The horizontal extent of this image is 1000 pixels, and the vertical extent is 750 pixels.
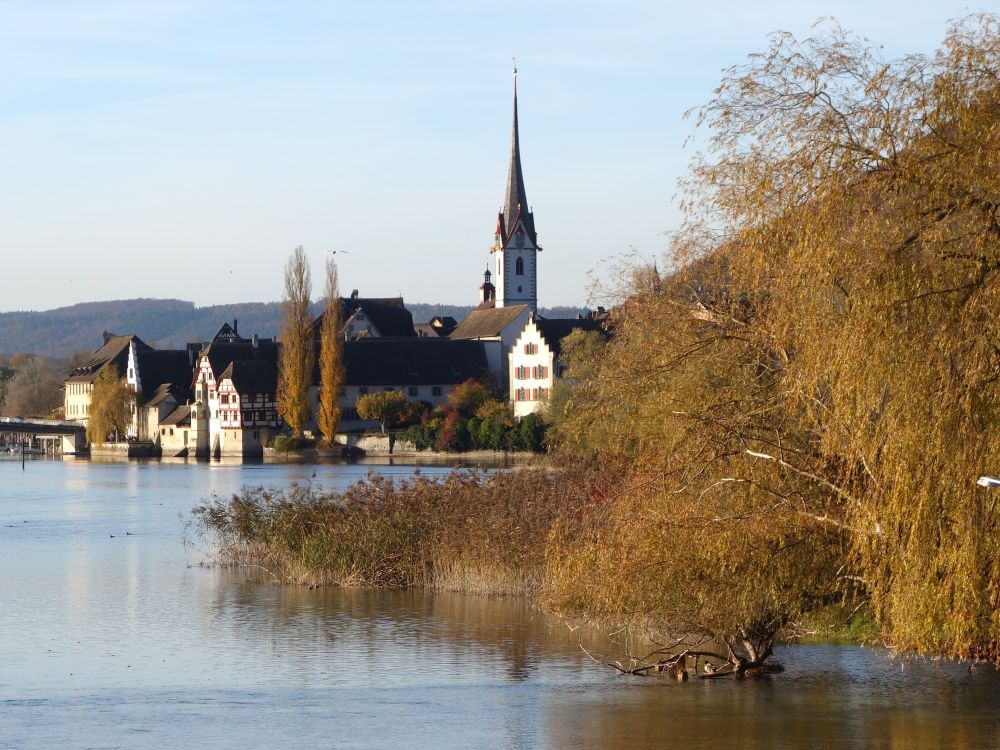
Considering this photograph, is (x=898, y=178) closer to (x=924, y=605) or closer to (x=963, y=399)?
(x=963, y=399)

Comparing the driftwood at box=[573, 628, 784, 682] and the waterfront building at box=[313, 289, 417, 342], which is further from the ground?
the waterfront building at box=[313, 289, 417, 342]

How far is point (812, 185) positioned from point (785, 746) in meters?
6.16

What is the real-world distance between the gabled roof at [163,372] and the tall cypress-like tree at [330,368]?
21.0m

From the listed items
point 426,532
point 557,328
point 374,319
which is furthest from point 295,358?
point 426,532

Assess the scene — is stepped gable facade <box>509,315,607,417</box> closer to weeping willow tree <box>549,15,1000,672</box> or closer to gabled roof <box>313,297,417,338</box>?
gabled roof <box>313,297,417,338</box>

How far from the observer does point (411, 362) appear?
116000 millimetres

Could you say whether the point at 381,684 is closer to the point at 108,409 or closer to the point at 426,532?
the point at 426,532

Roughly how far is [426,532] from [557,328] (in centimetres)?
7814

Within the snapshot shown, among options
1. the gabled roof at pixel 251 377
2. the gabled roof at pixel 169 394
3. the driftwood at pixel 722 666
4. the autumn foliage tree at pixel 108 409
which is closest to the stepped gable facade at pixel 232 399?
the gabled roof at pixel 251 377

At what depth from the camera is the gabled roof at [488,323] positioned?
121250 millimetres

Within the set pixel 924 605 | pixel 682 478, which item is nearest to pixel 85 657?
pixel 682 478

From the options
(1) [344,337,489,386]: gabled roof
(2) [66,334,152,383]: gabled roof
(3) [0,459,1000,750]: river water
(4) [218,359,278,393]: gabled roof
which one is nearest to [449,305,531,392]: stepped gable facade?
(1) [344,337,489,386]: gabled roof

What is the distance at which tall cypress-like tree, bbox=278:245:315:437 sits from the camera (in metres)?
103

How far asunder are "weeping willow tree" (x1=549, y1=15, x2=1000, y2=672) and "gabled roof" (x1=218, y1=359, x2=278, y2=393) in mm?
89628
